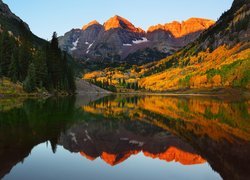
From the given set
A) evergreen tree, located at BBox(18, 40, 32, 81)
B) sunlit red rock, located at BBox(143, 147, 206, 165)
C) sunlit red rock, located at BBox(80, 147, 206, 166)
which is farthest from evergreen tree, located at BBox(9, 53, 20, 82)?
sunlit red rock, located at BBox(143, 147, 206, 165)

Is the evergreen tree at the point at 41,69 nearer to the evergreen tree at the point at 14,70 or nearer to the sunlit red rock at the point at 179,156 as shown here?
the evergreen tree at the point at 14,70

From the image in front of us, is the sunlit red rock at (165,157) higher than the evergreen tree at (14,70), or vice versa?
the evergreen tree at (14,70)

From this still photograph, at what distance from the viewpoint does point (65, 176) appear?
19.6 metres

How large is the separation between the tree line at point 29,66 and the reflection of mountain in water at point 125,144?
4058 inches

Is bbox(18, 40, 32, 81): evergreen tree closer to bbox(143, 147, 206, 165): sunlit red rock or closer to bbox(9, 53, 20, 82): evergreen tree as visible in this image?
bbox(9, 53, 20, 82): evergreen tree

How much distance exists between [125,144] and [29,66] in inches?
4575

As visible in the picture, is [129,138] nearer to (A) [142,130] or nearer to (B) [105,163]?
(A) [142,130]

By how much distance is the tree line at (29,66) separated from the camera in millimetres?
141000

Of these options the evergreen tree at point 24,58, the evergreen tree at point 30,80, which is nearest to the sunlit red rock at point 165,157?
the evergreen tree at point 30,80

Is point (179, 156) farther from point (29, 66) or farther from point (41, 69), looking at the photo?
point (41, 69)

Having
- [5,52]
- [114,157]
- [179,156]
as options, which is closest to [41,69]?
[5,52]

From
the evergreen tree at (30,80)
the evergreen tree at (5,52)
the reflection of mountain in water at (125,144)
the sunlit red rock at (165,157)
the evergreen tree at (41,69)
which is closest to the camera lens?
the sunlit red rock at (165,157)

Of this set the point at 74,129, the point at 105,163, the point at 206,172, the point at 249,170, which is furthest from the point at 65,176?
the point at 74,129

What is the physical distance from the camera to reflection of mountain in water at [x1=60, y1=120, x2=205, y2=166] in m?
26.3
